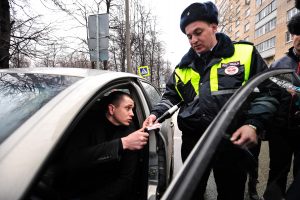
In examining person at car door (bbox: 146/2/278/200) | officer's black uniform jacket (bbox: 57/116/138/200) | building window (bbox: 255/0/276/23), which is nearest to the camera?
officer's black uniform jacket (bbox: 57/116/138/200)

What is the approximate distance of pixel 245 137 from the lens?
4.33 ft

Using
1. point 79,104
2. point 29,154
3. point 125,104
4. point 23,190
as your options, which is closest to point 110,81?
point 125,104

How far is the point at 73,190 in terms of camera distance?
6.18ft

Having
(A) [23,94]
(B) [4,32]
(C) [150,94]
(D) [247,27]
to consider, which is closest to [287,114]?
(A) [23,94]

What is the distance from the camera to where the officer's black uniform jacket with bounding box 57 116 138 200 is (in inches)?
72.8

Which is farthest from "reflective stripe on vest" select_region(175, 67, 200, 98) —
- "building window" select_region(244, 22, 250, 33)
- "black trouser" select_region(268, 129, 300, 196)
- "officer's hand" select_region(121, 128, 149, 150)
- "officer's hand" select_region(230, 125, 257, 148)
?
"building window" select_region(244, 22, 250, 33)

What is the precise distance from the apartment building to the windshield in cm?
2914

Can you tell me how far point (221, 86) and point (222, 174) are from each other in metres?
0.72

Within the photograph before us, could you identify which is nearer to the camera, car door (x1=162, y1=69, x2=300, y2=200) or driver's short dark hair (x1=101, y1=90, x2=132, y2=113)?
car door (x1=162, y1=69, x2=300, y2=200)

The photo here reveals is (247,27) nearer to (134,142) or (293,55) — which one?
(293,55)

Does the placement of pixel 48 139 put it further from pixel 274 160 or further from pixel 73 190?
pixel 274 160

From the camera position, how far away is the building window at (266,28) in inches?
1719

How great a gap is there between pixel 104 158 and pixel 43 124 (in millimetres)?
656

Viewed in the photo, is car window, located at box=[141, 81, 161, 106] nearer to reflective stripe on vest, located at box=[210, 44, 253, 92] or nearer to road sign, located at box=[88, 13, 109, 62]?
reflective stripe on vest, located at box=[210, 44, 253, 92]
